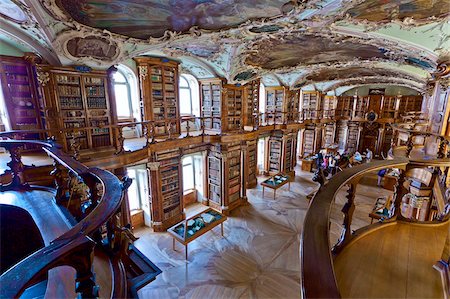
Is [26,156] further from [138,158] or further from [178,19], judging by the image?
[178,19]

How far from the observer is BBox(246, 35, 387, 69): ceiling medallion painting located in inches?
227

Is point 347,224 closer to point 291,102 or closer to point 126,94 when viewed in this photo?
point 126,94

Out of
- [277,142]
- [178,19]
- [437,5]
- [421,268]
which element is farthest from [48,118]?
[277,142]

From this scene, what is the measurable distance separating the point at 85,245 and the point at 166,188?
258 inches

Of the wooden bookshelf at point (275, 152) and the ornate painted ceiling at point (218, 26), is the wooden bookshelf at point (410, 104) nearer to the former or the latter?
the wooden bookshelf at point (275, 152)

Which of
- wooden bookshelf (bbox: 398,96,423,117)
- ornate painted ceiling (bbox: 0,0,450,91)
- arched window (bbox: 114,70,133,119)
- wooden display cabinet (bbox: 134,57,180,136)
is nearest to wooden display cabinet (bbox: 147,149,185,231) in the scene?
wooden display cabinet (bbox: 134,57,180,136)

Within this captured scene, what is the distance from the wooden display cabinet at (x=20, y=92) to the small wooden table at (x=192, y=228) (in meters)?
4.20

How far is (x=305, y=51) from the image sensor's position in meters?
6.72

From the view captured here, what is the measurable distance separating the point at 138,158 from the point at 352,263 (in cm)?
480

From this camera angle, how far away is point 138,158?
528 centimetres

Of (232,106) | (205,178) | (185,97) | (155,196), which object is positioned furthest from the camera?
(232,106)

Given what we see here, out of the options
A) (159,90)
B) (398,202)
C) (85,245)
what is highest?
(159,90)

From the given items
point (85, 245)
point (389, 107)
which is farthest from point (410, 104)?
point (85, 245)

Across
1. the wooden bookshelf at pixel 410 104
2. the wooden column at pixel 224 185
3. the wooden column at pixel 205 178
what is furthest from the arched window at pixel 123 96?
the wooden bookshelf at pixel 410 104
